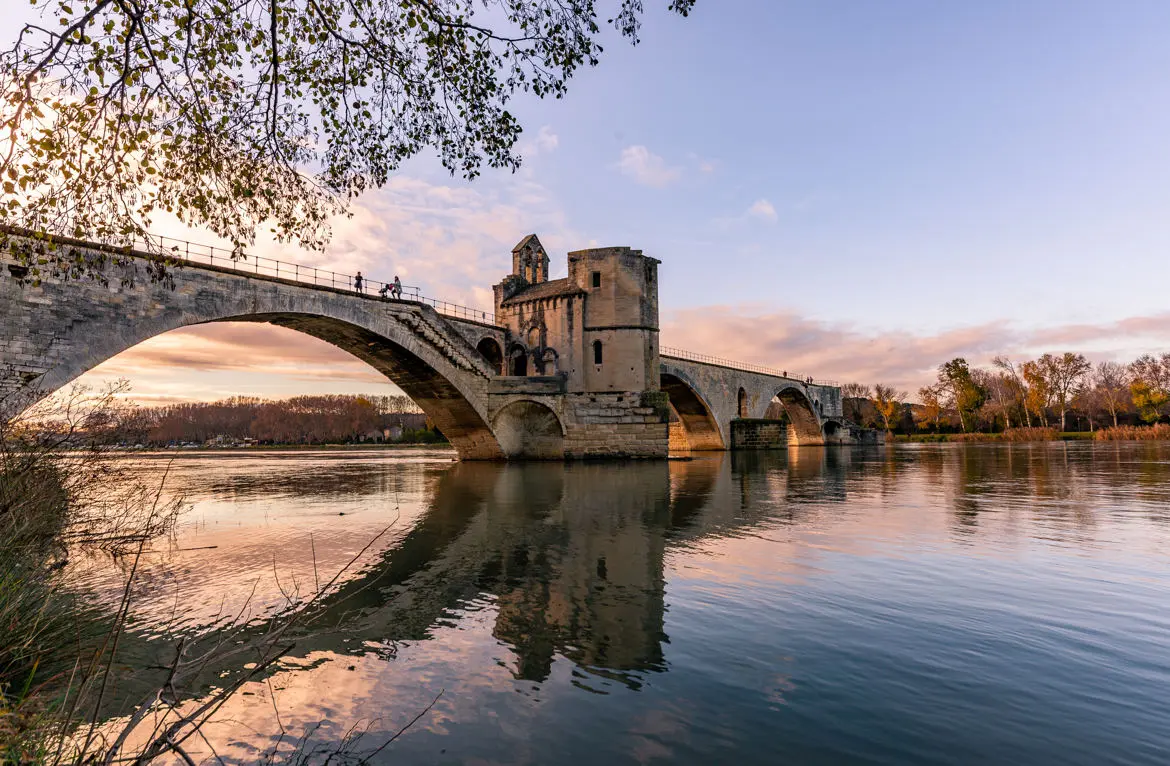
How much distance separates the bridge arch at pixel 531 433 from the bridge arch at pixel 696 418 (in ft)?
50.4

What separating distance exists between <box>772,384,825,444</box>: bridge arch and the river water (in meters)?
55.1

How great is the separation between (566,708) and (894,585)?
14.2 ft

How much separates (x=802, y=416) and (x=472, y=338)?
154ft

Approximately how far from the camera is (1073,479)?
734 inches

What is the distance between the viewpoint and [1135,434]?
58031 millimetres

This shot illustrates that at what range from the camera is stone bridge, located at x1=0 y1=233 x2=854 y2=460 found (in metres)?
15.8

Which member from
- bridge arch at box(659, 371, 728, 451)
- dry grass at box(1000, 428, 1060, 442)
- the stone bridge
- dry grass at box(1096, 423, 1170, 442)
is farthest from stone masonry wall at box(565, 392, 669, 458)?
dry grass at box(1000, 428, 1060, 442)

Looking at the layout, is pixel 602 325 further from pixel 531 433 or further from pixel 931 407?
pixel 931 407

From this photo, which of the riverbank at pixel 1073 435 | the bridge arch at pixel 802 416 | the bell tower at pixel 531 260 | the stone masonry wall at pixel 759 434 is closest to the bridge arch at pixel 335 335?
the bell tower at pixel 531 260

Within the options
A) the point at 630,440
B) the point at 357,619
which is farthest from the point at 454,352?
the point at 357,619

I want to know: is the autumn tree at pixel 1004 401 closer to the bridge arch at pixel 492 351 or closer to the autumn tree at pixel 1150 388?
the autumn tree at pixel 1150 388

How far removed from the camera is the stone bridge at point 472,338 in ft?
51.7

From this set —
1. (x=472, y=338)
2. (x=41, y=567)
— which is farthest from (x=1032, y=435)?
Result: (x=41, y=567)

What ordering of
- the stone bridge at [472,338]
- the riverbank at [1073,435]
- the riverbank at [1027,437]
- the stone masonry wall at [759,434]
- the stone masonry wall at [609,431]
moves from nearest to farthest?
1. the stone bridge at [472,338]
2. the stone masonry wall at [609,431]
3. the stone masonry wall at [759,434]
4. the riverbank at [1073,435]
5. the riverbank at [1027,437]
